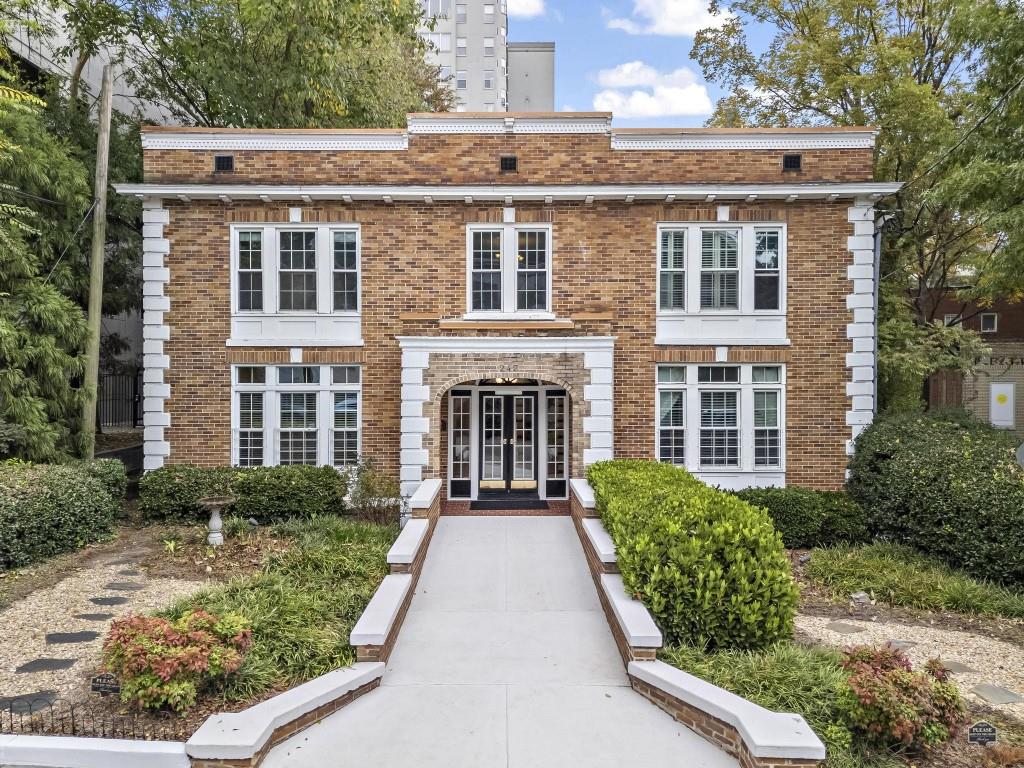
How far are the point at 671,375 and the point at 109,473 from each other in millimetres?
11594

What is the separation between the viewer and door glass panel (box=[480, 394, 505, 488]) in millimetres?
13797

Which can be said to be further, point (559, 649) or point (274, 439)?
point (274, 439)

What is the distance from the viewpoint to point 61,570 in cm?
924

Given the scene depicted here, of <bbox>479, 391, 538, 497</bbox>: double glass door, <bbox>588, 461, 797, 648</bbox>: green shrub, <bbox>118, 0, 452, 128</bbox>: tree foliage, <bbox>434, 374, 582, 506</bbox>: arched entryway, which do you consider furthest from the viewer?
<bbox>118, 0, 452, 128</bbox>: tree foliage

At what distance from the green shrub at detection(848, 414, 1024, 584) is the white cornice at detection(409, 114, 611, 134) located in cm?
869

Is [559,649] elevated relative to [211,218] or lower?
lower

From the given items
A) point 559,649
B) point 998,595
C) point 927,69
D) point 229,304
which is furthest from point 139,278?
point 927,69

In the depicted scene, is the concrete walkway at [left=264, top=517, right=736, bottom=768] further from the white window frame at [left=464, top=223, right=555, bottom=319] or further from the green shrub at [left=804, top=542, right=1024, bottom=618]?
the white window frame at [left=464, top=223, right=555, bottom=319]

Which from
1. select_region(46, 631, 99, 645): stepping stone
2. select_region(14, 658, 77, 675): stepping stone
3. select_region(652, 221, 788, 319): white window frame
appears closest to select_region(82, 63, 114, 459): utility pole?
select_region(46, 631, 99, 645): stepping stone

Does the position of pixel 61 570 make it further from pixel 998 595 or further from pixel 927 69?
pixel 927 69

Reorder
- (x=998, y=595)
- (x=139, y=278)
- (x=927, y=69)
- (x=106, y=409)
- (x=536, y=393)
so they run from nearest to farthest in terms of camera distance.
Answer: (x=998, y=595) < (x=536, y=393) < (x=927, y=69) < (x=139, y=278) < (x=106, y=409)

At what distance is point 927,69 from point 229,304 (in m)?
18.2

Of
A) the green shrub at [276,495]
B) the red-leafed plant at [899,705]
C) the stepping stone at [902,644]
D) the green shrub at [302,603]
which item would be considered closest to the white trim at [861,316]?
the stepping stone at [902,644]

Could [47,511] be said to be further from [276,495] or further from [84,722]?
[84,722]
